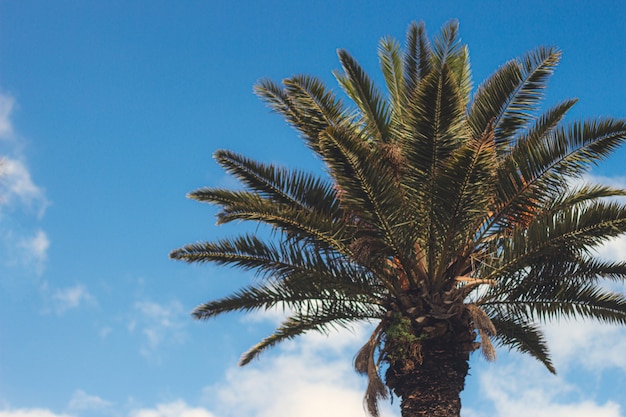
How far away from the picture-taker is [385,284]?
12711mm

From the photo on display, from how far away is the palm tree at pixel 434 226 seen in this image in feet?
38.0

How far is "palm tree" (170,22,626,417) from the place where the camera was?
1159cm

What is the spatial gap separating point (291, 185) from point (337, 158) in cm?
199

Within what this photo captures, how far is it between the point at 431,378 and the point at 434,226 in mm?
2388

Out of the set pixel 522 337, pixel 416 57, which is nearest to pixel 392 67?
pixel 416 57

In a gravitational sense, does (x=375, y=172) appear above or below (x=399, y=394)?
above

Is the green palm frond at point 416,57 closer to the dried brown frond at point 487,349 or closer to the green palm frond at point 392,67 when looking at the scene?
the green palm frond at point 392,67

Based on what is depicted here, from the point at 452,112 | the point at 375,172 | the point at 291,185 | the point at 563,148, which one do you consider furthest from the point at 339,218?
the point at 563,148

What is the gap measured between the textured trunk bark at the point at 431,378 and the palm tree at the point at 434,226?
0.8 inches

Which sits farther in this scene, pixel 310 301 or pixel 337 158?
pixel 310 301

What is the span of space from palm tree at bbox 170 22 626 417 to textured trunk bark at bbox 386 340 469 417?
21 mm

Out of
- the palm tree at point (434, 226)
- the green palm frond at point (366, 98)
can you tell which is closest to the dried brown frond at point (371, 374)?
the palm tree at point (434, 226)

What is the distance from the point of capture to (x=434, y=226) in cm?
1207

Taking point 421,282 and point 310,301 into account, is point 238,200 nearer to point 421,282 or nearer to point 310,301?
point 310,301
